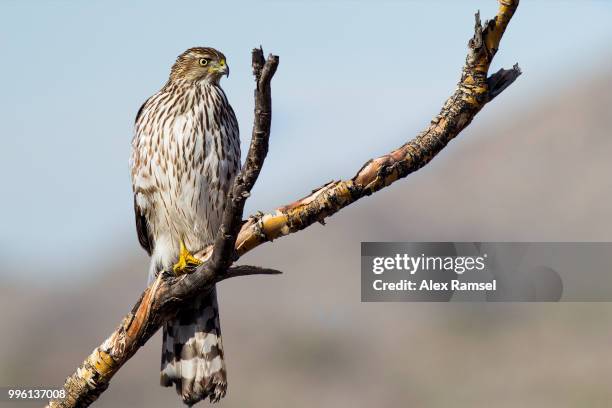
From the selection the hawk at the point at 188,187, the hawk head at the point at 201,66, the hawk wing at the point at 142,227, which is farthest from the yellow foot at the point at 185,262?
the hawk head at the point at 201,66

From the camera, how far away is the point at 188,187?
8.05 meters

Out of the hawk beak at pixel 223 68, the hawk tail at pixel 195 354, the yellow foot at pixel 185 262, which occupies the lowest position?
the hawk tail at pixel 195 354

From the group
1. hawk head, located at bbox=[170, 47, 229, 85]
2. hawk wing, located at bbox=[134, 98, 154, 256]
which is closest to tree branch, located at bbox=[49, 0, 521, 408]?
hawk wing, located at bbox=[134, 98, 154, 256]

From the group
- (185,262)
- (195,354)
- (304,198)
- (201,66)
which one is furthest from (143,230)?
(304,198)

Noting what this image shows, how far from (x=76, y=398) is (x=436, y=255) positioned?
1133 centimetres

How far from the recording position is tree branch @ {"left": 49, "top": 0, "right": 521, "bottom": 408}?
594cm

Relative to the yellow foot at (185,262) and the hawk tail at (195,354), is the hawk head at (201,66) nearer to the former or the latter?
the yellow foot at (185,262)

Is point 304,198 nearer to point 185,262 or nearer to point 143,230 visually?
point 185,262

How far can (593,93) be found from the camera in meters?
76.6

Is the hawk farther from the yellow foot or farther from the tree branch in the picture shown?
the tree branch

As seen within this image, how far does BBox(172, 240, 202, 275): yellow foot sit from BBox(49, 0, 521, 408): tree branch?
0.51m

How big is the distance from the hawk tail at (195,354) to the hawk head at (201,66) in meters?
1.75

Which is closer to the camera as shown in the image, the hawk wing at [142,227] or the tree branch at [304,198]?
the tree branch at [304,198]

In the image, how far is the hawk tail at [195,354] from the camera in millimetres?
8148
